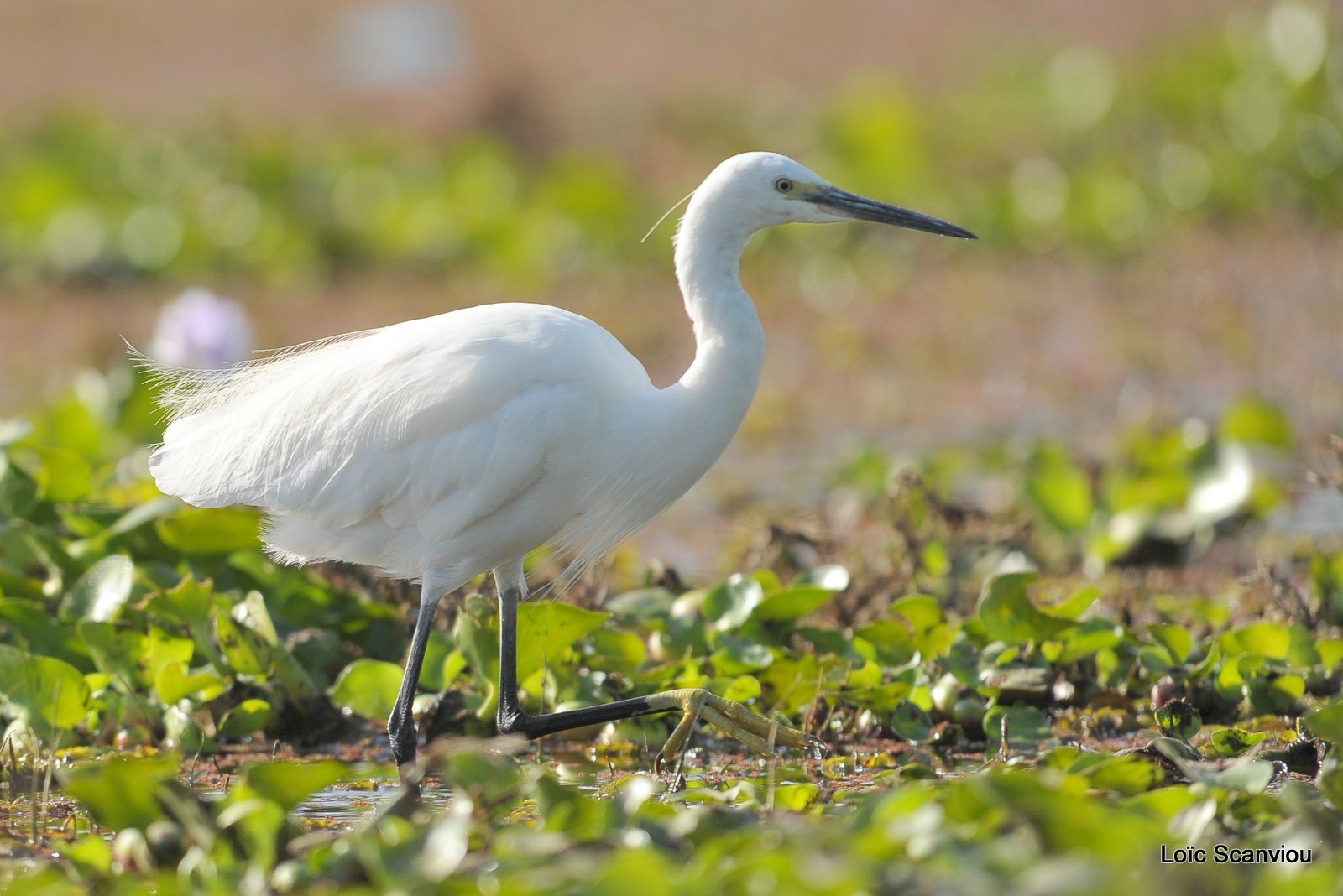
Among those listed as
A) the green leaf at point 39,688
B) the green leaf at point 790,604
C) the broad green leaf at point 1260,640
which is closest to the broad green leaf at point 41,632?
the green leaf at point 39,688

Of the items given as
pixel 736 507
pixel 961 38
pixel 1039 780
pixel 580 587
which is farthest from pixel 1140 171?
pixel 1039 780

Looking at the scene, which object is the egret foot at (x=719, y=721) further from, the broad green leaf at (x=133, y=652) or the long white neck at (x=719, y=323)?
the broad green leaf at (x=133, y=652)

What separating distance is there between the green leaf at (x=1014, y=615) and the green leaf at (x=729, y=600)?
584mm

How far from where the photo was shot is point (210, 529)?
4582mm

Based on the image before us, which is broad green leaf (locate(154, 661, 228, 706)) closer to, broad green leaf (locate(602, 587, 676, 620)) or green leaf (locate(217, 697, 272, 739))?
green leaf (locate(217, 697, 272, 739))

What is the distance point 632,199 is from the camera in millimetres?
10461

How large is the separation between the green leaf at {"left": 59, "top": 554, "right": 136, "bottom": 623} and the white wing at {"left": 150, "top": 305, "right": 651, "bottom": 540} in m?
0.28

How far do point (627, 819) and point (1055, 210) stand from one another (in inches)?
309

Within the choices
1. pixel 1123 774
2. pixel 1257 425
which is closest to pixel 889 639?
pixel 1123 774

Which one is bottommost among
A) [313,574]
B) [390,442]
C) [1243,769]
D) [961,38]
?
[1243,769]

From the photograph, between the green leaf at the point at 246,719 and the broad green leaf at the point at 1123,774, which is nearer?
the broad green leaf at the point at 1123,774

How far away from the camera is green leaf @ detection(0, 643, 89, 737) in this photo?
374cm

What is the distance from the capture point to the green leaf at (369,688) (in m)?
4.25

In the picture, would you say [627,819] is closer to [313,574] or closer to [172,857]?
[172,857]
